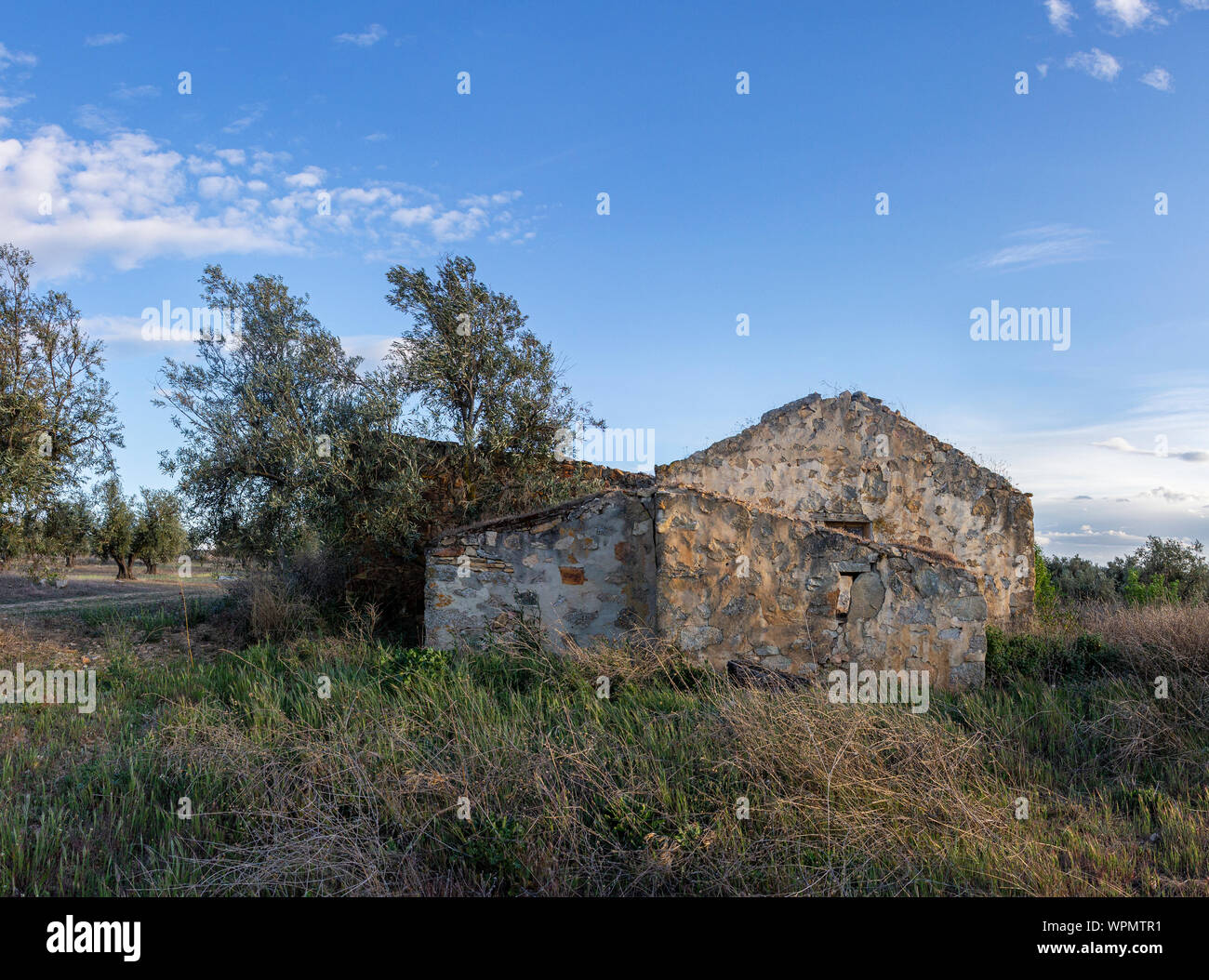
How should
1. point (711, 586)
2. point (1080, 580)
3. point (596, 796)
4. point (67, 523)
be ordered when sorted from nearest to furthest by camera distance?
point (596, 796) < point (711, 586) < point (67, 523) < point (1080, 580)

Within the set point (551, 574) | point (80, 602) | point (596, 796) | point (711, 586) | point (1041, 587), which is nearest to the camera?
point (596, 796)

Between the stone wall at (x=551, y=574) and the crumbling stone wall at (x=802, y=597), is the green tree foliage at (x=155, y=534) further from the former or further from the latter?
the crumbling stone wall at (x=802, y=597)

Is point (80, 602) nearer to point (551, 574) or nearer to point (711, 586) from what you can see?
point (551, 574)

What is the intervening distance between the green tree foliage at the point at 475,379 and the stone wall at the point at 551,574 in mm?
2024

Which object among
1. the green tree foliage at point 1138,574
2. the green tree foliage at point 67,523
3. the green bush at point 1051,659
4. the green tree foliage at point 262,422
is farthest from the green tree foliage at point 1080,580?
the green tree foliage at point 67,523

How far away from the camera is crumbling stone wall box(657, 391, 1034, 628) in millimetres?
12562

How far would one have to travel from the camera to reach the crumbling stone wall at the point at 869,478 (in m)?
12.6

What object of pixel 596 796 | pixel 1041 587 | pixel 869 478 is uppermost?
pixel 869 478

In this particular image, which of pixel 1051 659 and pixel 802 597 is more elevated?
pixel 802 597

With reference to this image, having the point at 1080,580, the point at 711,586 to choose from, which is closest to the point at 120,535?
the point at 711,586

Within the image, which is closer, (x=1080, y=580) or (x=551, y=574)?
(x=551, y=574)

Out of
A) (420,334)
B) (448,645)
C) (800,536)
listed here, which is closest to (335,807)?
(448,645)

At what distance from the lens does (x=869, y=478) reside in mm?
12695

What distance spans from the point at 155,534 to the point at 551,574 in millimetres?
23069
